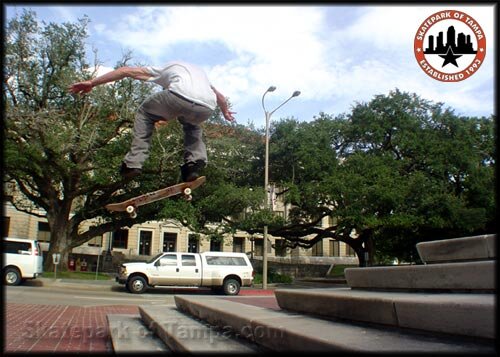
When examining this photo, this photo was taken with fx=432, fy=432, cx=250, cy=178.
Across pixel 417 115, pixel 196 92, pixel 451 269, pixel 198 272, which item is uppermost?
pixel 417 115

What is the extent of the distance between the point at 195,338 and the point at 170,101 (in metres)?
2.53

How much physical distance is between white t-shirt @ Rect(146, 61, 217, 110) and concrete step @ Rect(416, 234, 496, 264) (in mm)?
3953

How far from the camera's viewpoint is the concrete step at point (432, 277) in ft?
14.2

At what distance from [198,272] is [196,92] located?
49.6 ft

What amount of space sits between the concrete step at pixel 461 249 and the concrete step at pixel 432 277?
1152 mm

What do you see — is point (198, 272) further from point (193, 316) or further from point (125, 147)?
point (193, 316)

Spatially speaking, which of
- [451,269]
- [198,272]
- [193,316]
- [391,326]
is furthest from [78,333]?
[198,272]

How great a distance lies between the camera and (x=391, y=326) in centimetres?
384

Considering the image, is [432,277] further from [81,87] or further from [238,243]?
[238,243]

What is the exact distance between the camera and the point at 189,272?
18.8m

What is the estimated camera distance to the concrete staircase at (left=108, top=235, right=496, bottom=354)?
3113 mm

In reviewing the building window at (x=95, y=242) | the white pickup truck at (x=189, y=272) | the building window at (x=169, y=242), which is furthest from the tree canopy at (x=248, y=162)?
the building window at (x=169, y=242)

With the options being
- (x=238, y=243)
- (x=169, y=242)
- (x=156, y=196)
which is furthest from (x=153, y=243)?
(x=156, y=196)

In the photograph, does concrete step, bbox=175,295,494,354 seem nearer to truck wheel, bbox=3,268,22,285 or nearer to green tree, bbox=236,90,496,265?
truck wheel, bbox=3,268,22,285
